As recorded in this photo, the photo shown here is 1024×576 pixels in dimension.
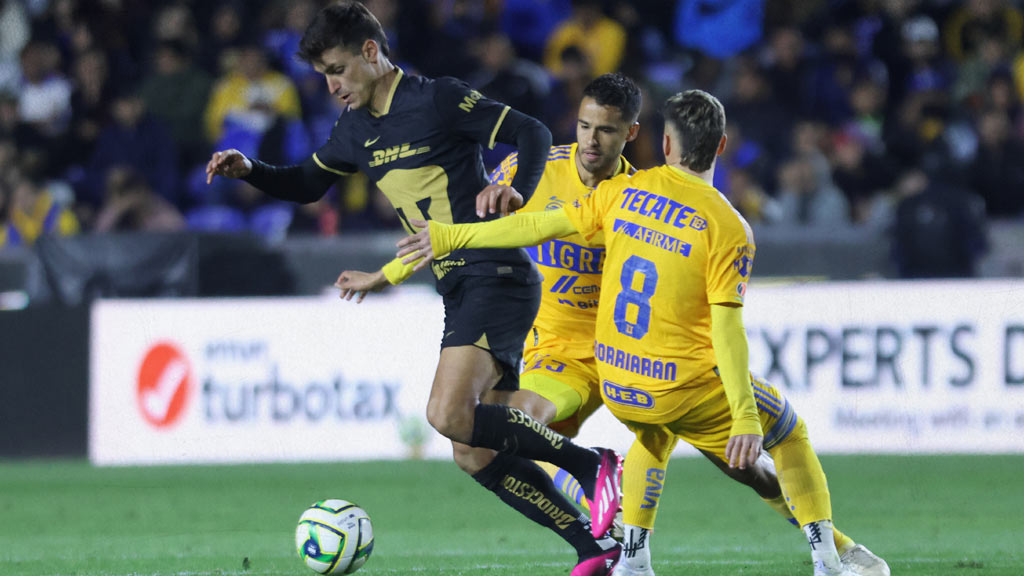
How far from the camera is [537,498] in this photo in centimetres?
536

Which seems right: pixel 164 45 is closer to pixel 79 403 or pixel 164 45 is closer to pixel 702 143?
pixel 79 403

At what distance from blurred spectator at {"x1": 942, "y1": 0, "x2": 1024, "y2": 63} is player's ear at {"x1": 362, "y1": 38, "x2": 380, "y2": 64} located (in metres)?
8.66

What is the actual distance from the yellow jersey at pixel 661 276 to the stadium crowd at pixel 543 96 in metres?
6.57

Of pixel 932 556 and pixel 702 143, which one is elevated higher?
pixel 702 143

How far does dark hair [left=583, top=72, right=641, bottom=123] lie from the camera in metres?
5.66

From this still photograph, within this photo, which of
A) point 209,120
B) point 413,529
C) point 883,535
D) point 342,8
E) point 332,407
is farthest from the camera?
point 209,120

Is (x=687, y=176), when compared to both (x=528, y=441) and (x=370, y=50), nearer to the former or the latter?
(x=528, y=441)

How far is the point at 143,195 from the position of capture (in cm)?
1251

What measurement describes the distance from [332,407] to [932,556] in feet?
18.0

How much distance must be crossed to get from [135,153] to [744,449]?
9.66m

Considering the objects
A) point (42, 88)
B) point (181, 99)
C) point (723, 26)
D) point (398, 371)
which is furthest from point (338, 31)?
point (42, 88)

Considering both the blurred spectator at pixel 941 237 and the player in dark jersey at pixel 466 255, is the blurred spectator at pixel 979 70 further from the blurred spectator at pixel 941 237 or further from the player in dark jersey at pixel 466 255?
A: the player in dark jersey at pixel 466 255

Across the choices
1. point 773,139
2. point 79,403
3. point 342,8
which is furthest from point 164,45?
point 342,8

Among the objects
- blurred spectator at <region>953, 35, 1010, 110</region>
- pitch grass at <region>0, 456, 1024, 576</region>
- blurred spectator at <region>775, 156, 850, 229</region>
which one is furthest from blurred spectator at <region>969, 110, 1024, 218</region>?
pitch grass at <region>0, 456, 1024, 576</region>
